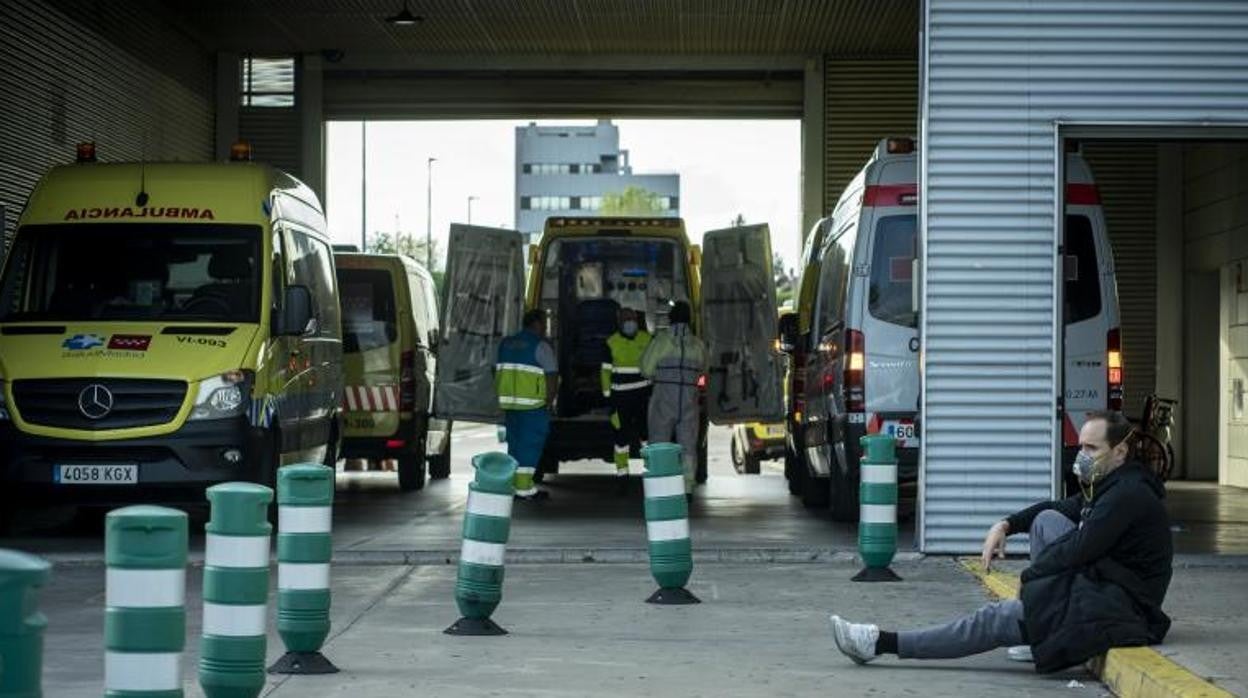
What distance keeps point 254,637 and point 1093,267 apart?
9.55 metres

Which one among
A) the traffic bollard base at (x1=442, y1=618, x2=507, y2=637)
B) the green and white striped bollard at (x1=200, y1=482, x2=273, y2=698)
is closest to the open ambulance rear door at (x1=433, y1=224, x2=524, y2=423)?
the traffic bollard base at (x1=442, y1=618, x2=507, y2=637)

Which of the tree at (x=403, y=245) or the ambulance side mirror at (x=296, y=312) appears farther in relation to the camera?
the tree at (x=403, y=245)

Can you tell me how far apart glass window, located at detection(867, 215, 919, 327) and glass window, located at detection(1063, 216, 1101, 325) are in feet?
3.89

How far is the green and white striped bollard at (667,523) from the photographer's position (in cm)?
1237

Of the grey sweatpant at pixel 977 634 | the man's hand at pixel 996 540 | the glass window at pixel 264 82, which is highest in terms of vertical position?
the glass window at pixel 264 82

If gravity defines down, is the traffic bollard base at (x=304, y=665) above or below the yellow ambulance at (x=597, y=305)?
below

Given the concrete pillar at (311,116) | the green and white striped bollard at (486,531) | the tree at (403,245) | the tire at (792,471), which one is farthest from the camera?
the tree at (403,245)

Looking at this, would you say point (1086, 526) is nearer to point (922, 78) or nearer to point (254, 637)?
point (254, 637)

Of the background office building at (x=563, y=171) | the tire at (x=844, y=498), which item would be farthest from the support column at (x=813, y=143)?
the background office building at (x=563, y=171)

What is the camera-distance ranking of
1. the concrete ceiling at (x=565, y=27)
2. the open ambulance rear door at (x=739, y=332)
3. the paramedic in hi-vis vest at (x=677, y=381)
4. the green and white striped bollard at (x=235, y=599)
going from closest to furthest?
the green and white striped bollard at (x=235, y=599), the paramedic in hi-vis vest at (x=677, y=381), the open ambulance rear door at (x=739, y=332), the concrete ceiling at (x=565, y=27)

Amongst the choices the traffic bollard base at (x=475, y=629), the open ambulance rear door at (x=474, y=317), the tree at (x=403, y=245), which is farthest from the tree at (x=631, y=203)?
the traffic bollard base at (x=475, y=629)

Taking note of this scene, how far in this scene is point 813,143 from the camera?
97.3ft

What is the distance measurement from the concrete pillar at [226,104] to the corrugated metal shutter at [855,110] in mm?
7575

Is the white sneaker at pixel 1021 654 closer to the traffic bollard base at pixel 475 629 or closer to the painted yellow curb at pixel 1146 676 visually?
the painted yellow curb at pixel 1146 676
